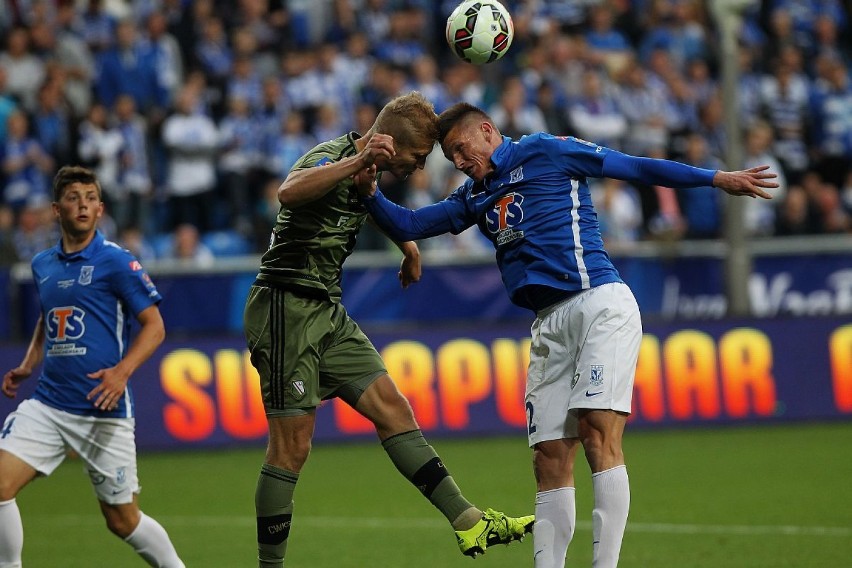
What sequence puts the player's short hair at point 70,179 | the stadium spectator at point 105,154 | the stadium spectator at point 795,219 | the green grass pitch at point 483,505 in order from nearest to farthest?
the player's short hair at point 70,179 < the green grass pitch at point 483,505 < the stadium spectator at point 105,154 < the stadium spectator at point 795,219

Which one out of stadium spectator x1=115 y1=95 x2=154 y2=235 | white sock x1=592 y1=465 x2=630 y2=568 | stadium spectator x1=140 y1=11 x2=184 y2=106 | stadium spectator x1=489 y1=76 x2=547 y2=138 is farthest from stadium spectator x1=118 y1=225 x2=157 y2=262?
white sock x1=592 y1=465 x2=630 y2=568

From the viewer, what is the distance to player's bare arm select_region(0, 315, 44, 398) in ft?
24.3

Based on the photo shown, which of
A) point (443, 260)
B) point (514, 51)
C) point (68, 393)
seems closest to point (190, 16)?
point (514, 51)

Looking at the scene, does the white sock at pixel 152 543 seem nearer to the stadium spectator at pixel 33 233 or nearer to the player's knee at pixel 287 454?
the player's knee at pixel 287 454

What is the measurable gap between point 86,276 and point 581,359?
2679 mm

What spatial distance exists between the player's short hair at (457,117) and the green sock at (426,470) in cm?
160

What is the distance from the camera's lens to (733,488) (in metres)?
10.6

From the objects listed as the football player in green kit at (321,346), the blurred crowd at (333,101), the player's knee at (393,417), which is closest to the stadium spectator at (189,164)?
the blurred crowd at (333,101)

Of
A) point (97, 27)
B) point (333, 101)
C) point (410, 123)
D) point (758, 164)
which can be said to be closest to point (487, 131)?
point (410, 123)

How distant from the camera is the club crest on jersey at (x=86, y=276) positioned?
7145 mm

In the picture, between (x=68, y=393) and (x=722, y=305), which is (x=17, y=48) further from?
(x=68, y=393)

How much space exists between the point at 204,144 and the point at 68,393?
31.7 feet

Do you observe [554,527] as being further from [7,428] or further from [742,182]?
[7,428]

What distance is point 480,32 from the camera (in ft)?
23.7
